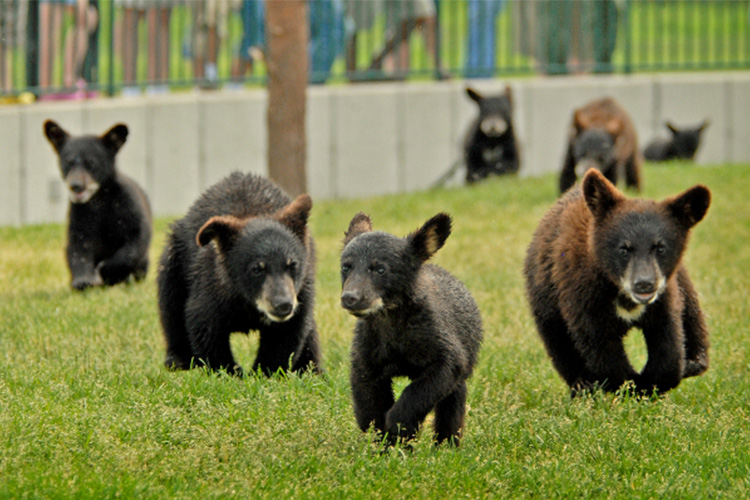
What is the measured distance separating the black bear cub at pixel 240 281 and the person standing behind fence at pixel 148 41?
952 centimetres

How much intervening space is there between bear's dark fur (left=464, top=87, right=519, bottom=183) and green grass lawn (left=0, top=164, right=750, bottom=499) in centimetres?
781

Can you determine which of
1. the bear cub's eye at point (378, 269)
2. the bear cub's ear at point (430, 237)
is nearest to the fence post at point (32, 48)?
the bear cub's ear at point (430, 237)

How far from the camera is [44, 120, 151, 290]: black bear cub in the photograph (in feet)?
31.9

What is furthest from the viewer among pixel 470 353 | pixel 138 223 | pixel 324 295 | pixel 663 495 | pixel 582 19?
pixel 582 19

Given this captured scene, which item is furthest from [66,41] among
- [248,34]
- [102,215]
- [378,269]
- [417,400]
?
[417,400]

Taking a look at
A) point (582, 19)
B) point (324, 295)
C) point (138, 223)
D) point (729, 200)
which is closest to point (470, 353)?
point (324, 295)

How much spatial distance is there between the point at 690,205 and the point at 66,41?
11.5 m

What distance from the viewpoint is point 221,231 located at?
646 cm

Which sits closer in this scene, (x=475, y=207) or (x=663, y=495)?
(x=663, y=495)

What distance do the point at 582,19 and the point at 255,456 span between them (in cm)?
1637

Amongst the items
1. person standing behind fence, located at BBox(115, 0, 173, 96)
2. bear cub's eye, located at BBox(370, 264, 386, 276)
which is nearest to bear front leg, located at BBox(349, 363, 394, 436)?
bear cub's eye, located at BBox(370, 264, 386, 276)

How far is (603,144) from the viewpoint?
13.3 m

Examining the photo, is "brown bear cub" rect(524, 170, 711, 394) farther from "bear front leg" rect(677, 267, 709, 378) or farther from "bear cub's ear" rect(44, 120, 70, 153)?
"bear cub's ear" rect(44, 120, 70, 153)

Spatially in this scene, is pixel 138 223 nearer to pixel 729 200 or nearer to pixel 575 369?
pixel 575 369
